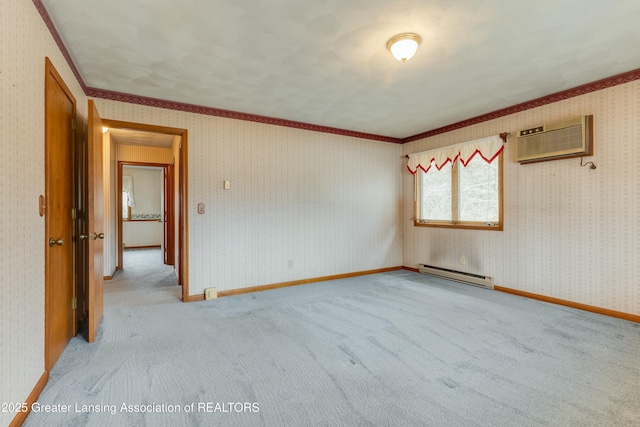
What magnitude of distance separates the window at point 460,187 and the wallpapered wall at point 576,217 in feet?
0.53

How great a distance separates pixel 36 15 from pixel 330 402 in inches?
116

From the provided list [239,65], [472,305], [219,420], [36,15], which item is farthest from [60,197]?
[472,305]

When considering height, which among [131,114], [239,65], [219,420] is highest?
[239,65]

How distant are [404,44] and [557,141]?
2.39m

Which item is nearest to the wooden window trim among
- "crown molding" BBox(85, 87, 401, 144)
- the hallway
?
"crown molding" BBox(85, 87, 401, 144)

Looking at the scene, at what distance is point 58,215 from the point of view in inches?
87.1

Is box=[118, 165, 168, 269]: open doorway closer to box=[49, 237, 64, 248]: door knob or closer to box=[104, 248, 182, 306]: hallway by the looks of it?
box=[104, 248, 182, 306]: hallway

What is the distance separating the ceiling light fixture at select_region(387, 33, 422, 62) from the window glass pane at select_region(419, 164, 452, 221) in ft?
9.25

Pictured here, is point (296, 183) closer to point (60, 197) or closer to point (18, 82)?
point (60, 197)

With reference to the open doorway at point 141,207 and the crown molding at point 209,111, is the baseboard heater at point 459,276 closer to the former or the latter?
the crown molding at point 209,111

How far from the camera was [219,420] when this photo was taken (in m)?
1.57

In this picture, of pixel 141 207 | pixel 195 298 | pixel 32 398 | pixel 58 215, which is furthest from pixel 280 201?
pixel 141 207

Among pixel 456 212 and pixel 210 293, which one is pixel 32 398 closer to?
pixel 210 293

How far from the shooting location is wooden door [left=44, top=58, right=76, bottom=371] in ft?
6.42
